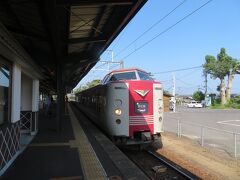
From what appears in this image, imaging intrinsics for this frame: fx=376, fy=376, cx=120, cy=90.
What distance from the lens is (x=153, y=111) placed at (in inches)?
511

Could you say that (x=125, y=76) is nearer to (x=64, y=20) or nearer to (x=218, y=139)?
(x=64, y=20)

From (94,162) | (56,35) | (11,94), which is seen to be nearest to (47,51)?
(56,35)

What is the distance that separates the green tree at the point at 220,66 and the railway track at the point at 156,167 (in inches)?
2634

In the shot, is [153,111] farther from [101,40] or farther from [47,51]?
[47,51]

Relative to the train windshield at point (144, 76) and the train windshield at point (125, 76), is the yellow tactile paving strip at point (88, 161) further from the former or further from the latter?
the train windshield at point (144, 76)

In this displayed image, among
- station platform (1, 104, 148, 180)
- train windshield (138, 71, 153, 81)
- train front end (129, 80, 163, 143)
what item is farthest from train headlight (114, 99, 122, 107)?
train windshield (138, 71, 153, 81)

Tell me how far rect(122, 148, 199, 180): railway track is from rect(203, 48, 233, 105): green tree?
66.9 meters

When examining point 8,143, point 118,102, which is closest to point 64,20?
point 118,102

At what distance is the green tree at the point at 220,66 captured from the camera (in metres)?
77.0

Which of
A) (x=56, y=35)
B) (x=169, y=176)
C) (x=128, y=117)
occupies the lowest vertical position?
(x=169, y=176)

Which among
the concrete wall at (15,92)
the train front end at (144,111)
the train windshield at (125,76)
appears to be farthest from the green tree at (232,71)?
the concrete wall at (15,92)

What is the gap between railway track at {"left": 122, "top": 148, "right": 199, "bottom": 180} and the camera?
9.95m

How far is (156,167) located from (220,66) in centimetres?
7069

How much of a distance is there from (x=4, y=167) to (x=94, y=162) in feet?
6.66
